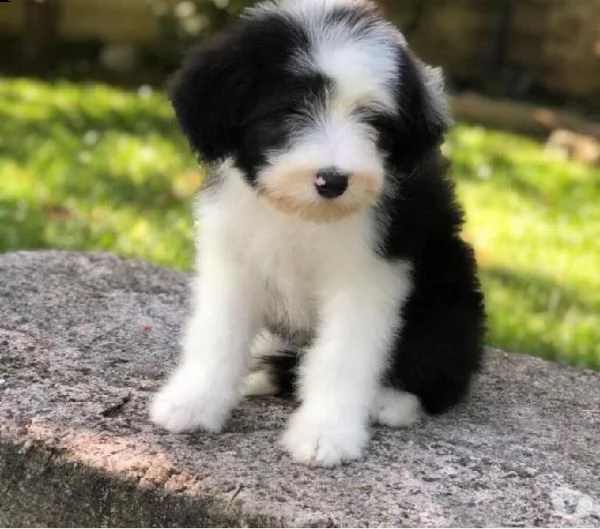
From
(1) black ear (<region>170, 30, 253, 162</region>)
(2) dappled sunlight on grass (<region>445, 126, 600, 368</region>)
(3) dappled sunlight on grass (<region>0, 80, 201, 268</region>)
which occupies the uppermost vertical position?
(1) black ear (<region>170, 30, 253, 162</region>)

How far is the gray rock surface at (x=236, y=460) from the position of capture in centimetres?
250

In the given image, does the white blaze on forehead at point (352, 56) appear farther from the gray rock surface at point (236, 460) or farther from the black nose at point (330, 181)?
the gray rock surface at point (236, 460)

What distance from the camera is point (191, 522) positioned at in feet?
8.20

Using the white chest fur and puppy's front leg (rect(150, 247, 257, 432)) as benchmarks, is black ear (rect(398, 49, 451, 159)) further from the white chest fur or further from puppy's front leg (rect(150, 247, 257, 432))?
puppy's front leg (rect(150, 247, 257, 432))

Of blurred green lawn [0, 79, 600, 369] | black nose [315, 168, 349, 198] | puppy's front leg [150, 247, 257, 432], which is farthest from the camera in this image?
blurred green lawn [0, 79, 600, 369]

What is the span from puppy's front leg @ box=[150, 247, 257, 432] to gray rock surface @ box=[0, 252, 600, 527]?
6 centimetres

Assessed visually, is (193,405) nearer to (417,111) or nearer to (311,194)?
(311,194)

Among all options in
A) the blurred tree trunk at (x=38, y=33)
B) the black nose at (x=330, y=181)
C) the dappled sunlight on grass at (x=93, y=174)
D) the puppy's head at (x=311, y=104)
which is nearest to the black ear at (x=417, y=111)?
the puppy's head at (x=311, y=104)

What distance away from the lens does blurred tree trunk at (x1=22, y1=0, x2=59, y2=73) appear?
973 centimetres

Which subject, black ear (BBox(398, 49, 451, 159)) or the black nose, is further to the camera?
black ear (BBox(398, 49, 451, 159))

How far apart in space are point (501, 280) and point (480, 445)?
2962mm

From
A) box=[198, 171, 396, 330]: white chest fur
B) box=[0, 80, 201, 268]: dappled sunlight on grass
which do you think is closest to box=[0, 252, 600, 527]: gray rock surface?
box=[198, 171, 396, 330]: white chest fur

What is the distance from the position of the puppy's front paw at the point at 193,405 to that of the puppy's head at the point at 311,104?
2.17 ft

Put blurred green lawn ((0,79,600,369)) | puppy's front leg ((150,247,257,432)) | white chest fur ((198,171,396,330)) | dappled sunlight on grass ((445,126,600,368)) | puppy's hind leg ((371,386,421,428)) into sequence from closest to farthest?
1. white chest fur ((198,171,396,330))
2. puppy's front leg ((150,247,257,432))
3. puppy's hind leg ((371,386,421,428))
4. dappled sunlight on grass ((445,126,600,368))
5. blurred green lawn ((0,79,600,369))
